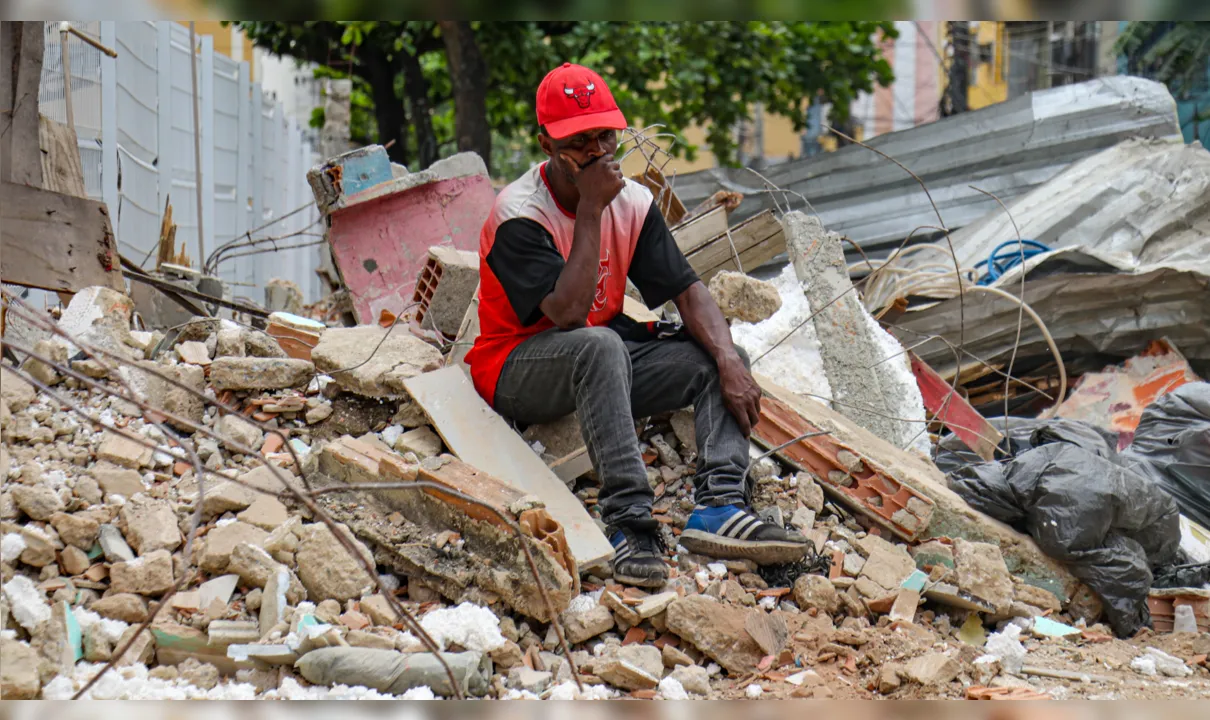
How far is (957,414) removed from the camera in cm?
525

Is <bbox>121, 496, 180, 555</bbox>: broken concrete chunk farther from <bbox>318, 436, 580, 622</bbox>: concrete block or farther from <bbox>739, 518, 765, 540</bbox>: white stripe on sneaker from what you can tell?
<bbox>739, 518, 765, 540</bbox>: white stripe on sneaker

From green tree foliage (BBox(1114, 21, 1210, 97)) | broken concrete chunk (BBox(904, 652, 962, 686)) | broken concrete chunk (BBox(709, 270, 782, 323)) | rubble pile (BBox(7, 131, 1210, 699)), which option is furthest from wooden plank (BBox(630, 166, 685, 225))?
green tree foliage (BBox(1114, 21, 1210, 97))

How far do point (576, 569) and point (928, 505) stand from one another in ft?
4.56

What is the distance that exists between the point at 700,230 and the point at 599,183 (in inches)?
84.6

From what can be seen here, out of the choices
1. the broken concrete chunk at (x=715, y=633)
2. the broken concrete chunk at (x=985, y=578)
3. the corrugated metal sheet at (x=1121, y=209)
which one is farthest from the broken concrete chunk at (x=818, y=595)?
the corrugated metal sheet at (x=1121, y=209)

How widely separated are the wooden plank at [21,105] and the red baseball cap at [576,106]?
5.36 feet

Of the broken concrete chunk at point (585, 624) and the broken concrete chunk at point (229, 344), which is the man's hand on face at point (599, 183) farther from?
the broken concrete chunk at point (229, 344)

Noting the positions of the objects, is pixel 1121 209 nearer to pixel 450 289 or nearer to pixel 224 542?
pixel 450 289

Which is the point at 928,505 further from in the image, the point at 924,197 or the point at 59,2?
the point at 924,197

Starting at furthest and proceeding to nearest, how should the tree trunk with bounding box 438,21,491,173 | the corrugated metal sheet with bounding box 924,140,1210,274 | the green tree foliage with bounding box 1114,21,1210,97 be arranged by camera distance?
the green tree foliage with bounding box 1114,21,1210,97, the tree trunk with bounding box 438,21,491,173, the corrugated metal sheet with bounding box 924,140,1210,274

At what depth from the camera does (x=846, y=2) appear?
83.1 inches

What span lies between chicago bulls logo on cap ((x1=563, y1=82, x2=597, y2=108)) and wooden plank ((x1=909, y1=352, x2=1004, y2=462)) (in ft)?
7.12

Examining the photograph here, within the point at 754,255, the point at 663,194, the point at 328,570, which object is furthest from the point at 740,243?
the point at 328,570

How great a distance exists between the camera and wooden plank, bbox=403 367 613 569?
3494 mm
